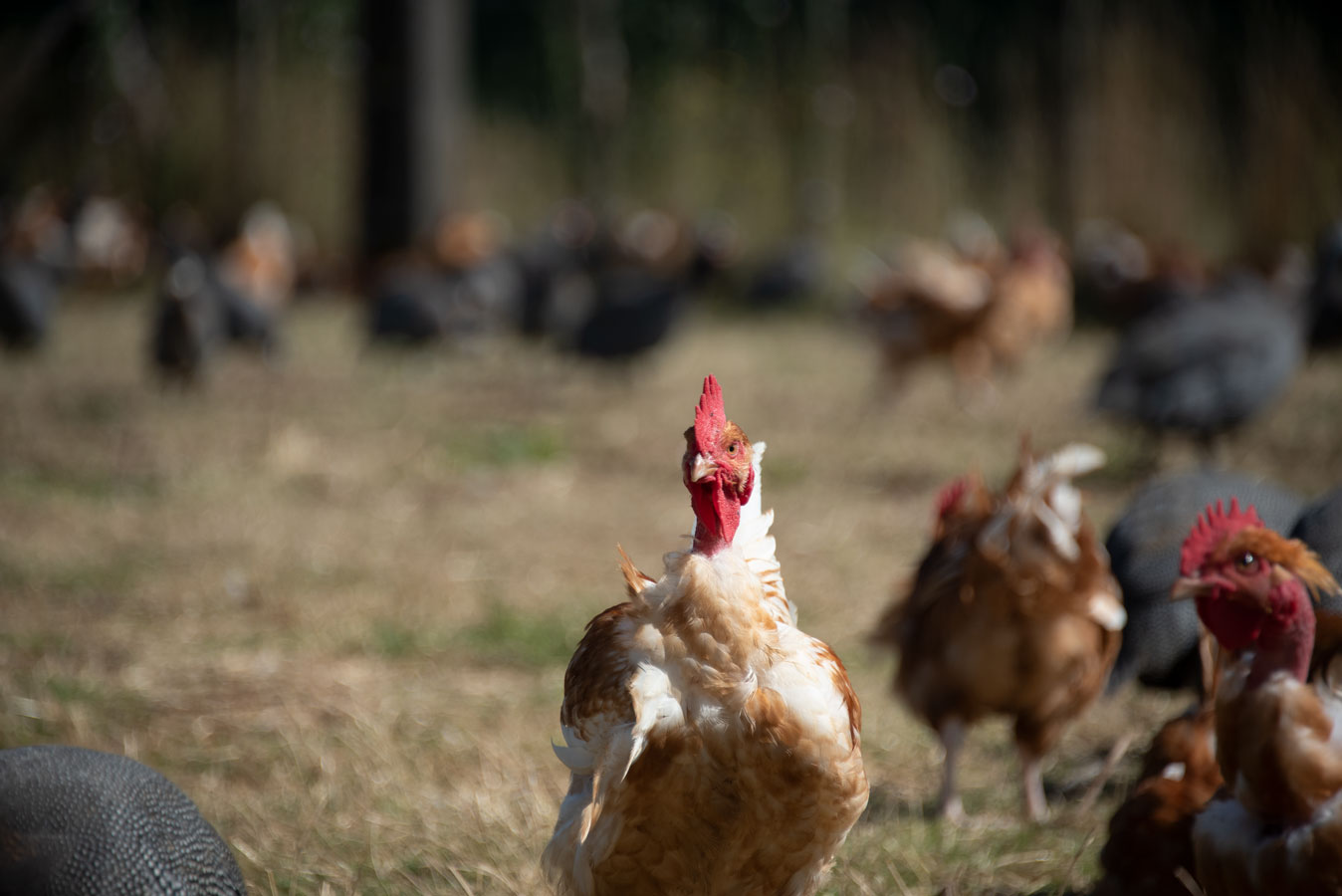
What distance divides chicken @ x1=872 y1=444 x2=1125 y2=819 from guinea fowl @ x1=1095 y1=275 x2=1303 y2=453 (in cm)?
281

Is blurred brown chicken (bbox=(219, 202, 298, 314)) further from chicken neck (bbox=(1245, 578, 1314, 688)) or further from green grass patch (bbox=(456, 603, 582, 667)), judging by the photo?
chicken neck (bbox=(1245, 578, 1314, 688))

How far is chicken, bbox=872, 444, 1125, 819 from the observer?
276 centimetres

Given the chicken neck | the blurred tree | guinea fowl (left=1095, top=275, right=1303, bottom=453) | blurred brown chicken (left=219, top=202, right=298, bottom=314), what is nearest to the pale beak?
the chicken neck

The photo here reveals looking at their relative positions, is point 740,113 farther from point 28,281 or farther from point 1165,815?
point 1165,815

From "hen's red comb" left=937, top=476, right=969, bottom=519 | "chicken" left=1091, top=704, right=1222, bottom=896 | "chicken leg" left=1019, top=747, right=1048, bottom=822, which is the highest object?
"hen's red comb" left=937, top=476, right=969, bottom=519

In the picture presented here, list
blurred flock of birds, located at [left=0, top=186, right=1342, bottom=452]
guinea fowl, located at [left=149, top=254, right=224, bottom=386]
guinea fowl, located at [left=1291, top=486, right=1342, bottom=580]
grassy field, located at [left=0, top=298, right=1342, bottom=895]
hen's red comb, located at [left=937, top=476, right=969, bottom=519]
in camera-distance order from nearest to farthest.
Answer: guinea fowl, located at [left=1291, top=486, right=1342, bottom=580] → grassy field, located at [left=0, top=298, right=1342, bottom=895] → hen's red comb, located at [left=937, top=476, right=969, bottom=519] → blurred flock of birds, located at [left=0, top=186, right=1342, bottom=452] → guinea fowl, located at [left=149, top=254, right=224, bottom=386]

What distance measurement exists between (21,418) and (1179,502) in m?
6.00

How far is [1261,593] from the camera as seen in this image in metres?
1.88

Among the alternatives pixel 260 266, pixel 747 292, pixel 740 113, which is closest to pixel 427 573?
pixel 260 266

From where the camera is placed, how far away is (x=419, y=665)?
3676 mm

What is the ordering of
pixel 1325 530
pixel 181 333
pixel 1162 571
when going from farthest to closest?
pixel 181 333, pixel 1162 571, pixel 1325 530

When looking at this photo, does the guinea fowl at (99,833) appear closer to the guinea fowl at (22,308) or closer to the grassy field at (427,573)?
the grassy field at (427,573)

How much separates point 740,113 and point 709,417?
526 inches

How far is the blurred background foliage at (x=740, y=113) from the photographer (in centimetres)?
1088
